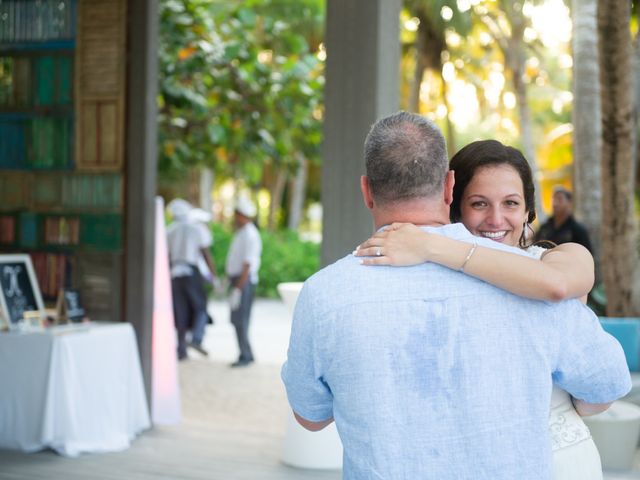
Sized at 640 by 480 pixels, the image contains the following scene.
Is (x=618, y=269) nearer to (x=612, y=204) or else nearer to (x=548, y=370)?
(x=612, y=204)

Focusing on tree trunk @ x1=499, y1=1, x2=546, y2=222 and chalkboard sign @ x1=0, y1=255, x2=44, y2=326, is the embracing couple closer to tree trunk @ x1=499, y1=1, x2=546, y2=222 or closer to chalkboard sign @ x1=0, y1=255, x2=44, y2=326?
chalkboard sign @ x1=0, y1=255, x2=44, y2=326

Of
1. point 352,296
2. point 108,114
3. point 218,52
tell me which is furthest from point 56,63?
point 352,296

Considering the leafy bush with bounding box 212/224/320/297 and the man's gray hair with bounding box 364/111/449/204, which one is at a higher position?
the man's gray hair with bounding box 364/111/449/204

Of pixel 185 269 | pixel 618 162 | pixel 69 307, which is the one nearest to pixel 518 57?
pixel 185 269

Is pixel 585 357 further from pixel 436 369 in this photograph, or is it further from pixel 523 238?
pixel 523 238

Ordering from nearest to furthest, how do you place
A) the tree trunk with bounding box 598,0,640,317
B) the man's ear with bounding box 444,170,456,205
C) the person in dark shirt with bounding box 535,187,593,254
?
the man's ear with bounding box 444,170,456,205, the tree trunk with bounding box 598,0,640,317, the person in dark shirt with bounding box 535,187,593,254

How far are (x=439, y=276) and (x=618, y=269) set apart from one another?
6.24 metres

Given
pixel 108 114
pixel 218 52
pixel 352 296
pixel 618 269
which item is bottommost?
pixel 618 269

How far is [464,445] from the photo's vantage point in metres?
1.65

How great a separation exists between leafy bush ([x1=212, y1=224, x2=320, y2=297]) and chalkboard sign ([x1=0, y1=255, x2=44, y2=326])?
43.9 ft

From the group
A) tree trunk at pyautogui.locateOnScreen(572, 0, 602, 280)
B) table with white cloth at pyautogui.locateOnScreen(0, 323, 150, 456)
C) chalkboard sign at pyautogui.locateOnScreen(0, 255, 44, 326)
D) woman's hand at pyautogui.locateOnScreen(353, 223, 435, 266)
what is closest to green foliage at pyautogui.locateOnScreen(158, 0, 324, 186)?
tree trunk at pyautogui.locateOnScreen(572, 0, 602, 280)

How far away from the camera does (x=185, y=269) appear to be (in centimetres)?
977

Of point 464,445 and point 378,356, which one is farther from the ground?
point 378,356

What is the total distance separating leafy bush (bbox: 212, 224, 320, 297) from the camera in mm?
19500
